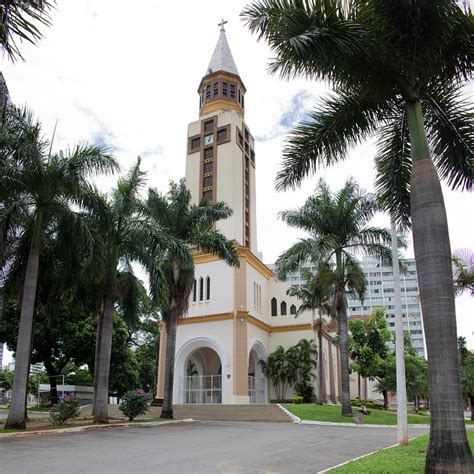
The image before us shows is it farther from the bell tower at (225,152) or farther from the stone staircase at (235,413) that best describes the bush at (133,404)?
the bell tower at (225,152)

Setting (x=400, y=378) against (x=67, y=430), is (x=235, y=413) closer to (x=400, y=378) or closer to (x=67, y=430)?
(x=67, y=430)

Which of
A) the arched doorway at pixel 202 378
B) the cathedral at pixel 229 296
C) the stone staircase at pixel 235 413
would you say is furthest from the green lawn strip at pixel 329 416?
the arched doorway at pixel 202 378

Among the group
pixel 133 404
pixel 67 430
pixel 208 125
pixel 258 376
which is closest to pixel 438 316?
pixel 67 430

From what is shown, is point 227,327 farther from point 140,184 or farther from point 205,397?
point 140,184

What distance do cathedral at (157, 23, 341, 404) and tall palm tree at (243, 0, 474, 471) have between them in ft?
83.1

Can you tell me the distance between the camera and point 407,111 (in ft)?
29.3

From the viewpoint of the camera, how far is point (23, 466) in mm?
8500

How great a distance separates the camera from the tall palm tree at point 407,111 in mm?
7062

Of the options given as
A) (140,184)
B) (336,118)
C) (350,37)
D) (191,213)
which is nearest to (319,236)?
(191,213)

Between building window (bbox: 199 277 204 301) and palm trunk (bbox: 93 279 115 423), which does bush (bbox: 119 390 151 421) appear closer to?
palm trunk (bbox: 93 279 115 423)

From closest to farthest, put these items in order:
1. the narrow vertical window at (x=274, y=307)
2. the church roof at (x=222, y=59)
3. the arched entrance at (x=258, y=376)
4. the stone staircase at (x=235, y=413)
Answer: the stone staircase at (x=235, y=413), the arched entrance at (x=258, y=376), the narrow vertical window at (x=274, y=307), the church roof at (x=222, y=59)

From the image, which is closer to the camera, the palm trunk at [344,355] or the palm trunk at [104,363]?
the palm trunk at [104,363]

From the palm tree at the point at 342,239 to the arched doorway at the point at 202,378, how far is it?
14.3 metres

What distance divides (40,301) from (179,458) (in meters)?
13.3
